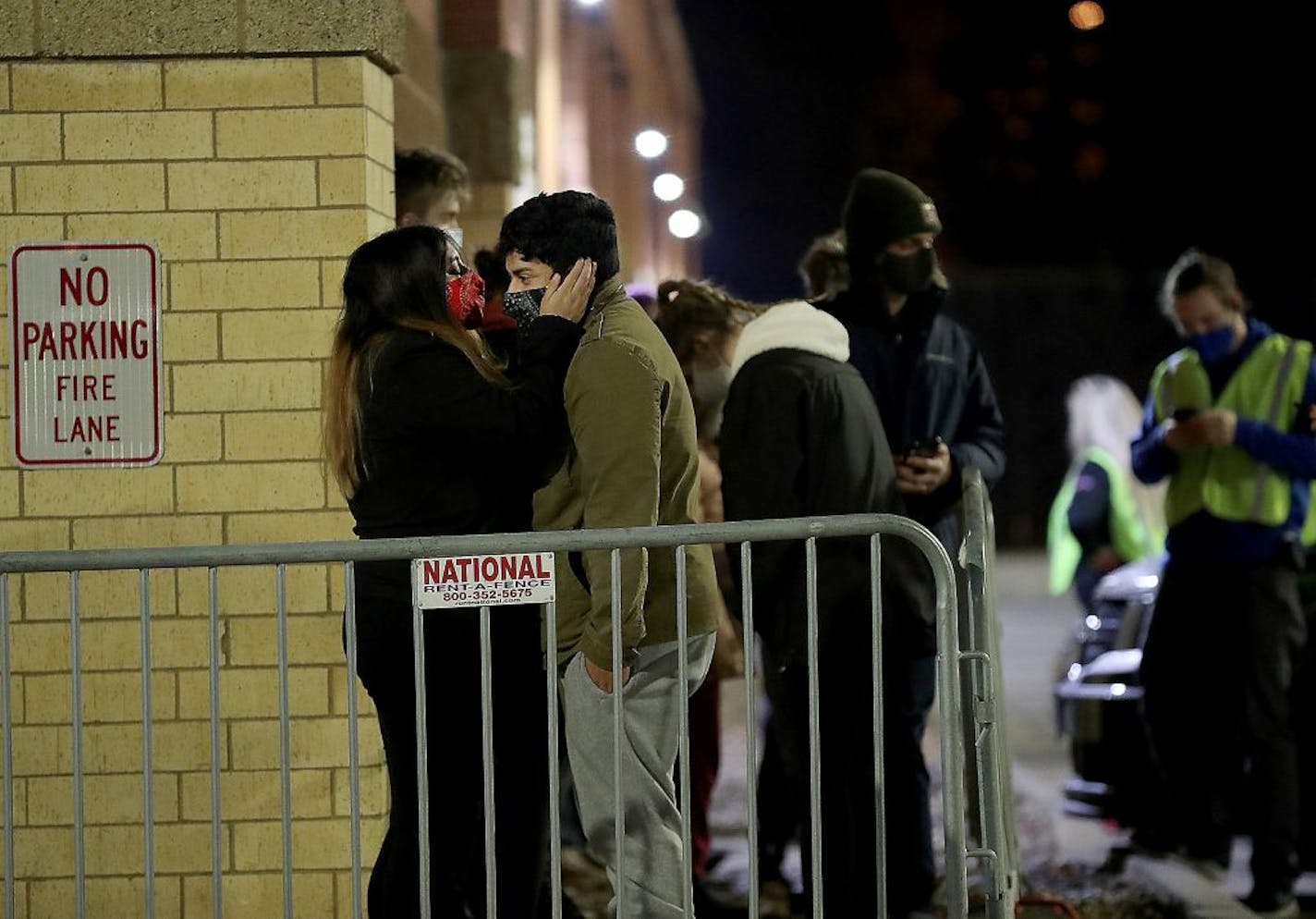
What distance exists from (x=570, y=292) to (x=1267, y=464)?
10.7 feet

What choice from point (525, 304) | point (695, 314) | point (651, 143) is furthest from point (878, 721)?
point (651, 143)

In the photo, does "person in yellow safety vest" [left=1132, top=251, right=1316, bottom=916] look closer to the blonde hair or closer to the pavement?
the pavement

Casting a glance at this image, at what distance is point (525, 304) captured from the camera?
4773 millimetres

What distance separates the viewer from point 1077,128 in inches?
1719

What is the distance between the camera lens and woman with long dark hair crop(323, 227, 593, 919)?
462cm

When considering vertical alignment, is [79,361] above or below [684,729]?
above

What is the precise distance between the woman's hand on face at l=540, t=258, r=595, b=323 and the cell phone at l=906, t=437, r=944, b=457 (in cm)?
176

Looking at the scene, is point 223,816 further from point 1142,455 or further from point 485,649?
point 1142,455

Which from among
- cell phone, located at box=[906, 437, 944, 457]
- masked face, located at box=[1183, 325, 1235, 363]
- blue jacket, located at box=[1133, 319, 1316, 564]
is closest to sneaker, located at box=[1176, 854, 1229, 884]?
blue jacket, located at box=[1133, 319, 1316, 564]

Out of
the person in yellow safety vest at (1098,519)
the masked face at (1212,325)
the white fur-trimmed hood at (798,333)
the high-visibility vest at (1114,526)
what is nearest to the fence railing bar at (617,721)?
the white fur-trimmed hood at (798,333)

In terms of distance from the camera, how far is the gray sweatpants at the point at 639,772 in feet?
15.0

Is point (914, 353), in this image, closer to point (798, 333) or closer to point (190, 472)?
point (798, 333)

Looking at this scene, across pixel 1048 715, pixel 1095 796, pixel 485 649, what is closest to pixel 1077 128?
pixel 1048 715

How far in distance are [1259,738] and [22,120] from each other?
4419mm
